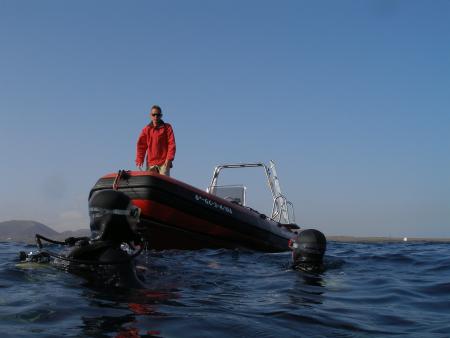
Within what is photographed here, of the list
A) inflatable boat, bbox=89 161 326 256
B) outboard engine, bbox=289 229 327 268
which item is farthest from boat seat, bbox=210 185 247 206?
outboard engine, bbox=289 229 327 268

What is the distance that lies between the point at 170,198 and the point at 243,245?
7.38ft

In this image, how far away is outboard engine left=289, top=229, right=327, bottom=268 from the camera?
6.11m

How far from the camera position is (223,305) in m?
3.77

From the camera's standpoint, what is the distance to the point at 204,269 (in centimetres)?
610

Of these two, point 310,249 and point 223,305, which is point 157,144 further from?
point 223,305

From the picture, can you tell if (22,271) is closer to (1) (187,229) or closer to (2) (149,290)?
(2) (149,290)

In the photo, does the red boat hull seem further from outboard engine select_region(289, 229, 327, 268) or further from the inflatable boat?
outboard engine select_region(289, 229, 327, 268)

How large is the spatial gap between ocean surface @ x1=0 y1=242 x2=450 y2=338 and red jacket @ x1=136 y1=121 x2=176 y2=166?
11.3 feet

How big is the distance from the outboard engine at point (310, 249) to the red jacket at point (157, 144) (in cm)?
377

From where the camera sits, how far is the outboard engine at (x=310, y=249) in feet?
20.0

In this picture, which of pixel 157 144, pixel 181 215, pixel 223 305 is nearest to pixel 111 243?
pixel 223 305

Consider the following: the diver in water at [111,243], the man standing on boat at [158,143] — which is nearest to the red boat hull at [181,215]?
the man standing on boat at [158,143]

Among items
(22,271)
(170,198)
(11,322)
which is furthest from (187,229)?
(11,322)

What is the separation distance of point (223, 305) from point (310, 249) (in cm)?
261
